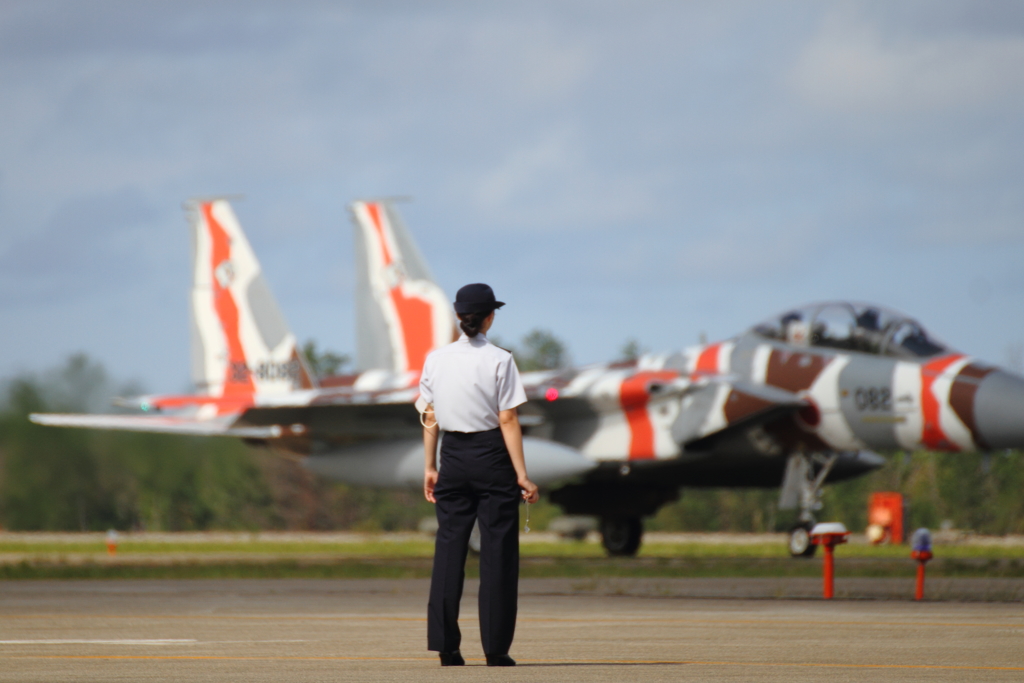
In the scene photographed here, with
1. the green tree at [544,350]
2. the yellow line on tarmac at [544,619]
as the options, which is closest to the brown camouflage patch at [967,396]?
the yellow line on tarmac at [544,619]

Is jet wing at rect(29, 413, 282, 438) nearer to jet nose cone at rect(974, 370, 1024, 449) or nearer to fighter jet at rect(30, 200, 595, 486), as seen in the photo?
fighter jet at rect(30, 200, 595, 486)

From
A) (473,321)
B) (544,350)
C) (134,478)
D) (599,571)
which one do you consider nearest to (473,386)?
(473,321)

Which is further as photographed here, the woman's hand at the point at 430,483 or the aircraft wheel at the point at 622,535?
the aircraft wheel at the point at 622,535

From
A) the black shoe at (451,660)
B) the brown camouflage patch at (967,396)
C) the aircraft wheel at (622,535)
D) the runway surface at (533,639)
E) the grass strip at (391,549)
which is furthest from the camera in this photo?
the grass strip at (391,549)

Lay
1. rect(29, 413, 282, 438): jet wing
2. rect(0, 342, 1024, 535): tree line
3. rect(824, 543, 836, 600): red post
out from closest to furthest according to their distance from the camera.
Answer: rect(824, 543, 836, 600): red post, rect(29, 413, 282, 438): jet wing, rect(0, 342, 1024, 535): tree line

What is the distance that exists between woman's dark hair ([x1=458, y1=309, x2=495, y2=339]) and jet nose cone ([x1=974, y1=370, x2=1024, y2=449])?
1146 centimetres

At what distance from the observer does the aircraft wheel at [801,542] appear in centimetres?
1691

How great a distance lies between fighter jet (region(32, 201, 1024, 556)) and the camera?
1695 cm

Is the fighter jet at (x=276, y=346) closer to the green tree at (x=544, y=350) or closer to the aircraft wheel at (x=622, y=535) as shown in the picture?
the aircraft wheel at (x=622, y=535)

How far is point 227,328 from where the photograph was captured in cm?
2316

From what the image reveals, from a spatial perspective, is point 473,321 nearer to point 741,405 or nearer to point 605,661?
point 605,661

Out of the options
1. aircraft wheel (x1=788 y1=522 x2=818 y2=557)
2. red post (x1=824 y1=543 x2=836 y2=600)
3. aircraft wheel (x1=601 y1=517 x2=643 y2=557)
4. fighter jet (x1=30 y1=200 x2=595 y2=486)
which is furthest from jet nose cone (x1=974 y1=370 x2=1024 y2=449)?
fighter jet (x1=30 y1=200 x2=595 y2=486)

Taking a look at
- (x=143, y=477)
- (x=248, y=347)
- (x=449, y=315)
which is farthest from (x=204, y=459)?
(x=449, y=315)

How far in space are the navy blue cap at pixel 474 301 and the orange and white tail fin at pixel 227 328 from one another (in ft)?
57.2
